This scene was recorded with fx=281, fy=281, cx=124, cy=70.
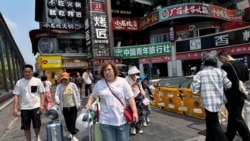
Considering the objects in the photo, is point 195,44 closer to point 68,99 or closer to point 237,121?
point 68,99

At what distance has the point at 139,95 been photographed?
6508mm

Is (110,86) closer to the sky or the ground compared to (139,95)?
closer to the sky

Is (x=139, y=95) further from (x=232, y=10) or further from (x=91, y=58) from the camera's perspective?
(x=232, y=10)

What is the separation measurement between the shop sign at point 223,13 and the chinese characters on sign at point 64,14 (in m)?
23.1

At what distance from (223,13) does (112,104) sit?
3718 centimetres

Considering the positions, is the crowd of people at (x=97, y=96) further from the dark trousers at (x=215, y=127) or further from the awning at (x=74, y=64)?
the awning at (x=74, y=64)

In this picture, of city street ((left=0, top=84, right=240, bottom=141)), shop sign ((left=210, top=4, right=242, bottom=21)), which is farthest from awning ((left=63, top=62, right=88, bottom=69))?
city street ((left=0, top=84, right=240, bottom=141))

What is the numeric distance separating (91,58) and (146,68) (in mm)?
7784

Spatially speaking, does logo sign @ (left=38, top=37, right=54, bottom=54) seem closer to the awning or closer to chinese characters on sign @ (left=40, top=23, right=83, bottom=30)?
chinese characters on sign @ (left=40, top=23, right=83, bottom=30)

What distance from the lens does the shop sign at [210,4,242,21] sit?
35906mm

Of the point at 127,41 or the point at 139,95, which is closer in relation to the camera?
the point at 139,95

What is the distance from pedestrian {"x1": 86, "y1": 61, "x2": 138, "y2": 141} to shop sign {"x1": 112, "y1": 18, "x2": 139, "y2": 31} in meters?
38.0

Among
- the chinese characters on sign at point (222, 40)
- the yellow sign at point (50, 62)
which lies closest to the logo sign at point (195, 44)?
the chinese characters on sign at point (222, 40)

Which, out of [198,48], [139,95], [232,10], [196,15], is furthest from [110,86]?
[232,10]
